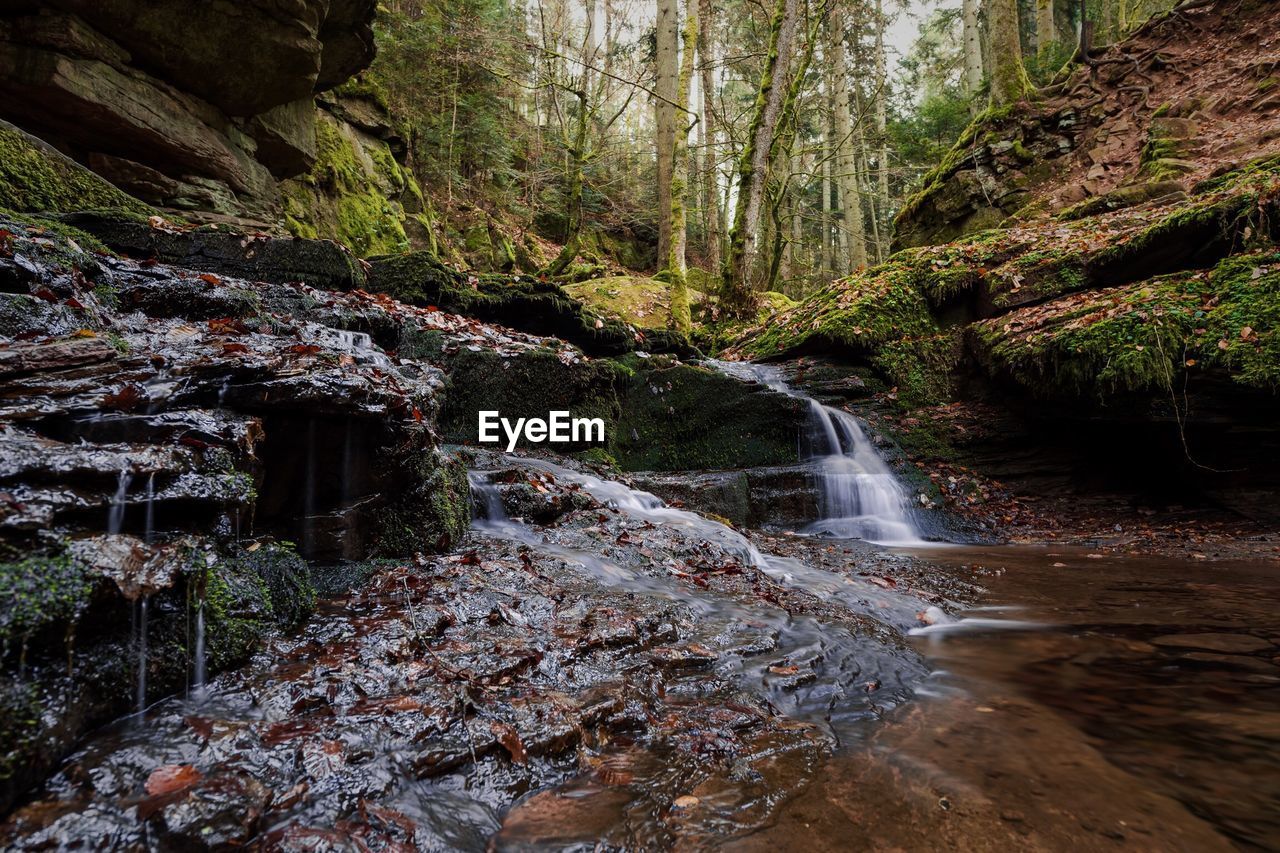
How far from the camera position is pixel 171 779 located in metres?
1.55

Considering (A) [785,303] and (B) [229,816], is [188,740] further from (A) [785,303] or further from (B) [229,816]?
(A) [785,303]

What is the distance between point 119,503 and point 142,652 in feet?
1.97

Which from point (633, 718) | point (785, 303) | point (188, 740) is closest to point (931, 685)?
point (633, 718)

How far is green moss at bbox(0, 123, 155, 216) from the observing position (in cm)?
574

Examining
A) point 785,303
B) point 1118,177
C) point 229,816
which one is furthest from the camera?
point 785,303

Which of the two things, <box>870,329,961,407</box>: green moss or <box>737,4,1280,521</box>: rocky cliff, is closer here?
<box>737,4,1280,521</box>: rocky cliff

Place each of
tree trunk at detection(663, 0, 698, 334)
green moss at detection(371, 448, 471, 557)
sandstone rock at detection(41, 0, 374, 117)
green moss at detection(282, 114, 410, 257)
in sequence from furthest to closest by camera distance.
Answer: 1. tree trunk at detection(663, 0, 698, 334)
2. green moss at detection(282, 114, 410, 257)
3. sandstone rock at detection(41, 0, 374, 117)
4. green moss at detection(371, 448, 471, 557)

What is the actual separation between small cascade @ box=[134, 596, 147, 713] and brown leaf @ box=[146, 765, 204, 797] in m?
0.41

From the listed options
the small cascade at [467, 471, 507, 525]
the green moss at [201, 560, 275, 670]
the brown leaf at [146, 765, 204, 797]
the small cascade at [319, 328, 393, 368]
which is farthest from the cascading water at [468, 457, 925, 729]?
the brown leaf at [146, 765, 204, 797]

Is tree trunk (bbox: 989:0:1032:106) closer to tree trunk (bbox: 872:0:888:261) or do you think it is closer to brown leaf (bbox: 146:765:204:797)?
tree trunk (bbox: 872:0:888:261)

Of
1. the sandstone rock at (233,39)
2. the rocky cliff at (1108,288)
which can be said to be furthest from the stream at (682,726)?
the sandstone rock at (233,39)

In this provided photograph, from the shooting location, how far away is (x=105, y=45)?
6.90m

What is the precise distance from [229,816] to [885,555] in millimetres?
5624

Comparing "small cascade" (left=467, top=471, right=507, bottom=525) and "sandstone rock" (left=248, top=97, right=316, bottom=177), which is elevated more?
"sandstone rock" (left=248, top=97, right=316, bottom=177)
